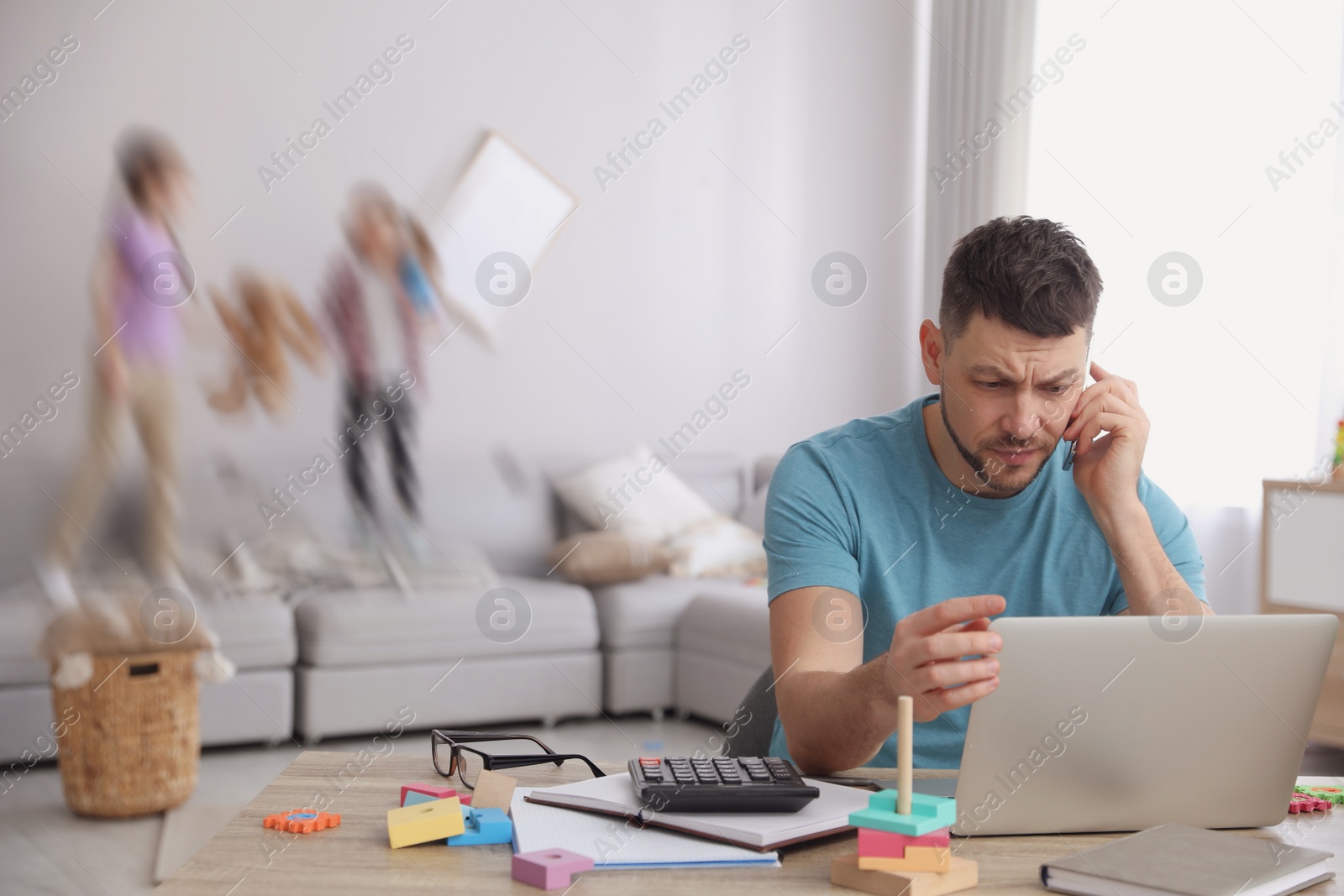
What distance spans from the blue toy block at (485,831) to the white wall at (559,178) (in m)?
2.84

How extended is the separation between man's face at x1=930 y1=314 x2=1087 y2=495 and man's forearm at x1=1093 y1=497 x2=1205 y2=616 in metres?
0.10

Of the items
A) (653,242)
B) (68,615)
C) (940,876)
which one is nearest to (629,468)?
(653,242)

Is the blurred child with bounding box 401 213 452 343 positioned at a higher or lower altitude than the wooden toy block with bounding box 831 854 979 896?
higher

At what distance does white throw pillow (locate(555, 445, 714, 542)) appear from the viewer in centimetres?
368

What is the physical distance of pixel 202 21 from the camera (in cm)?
338

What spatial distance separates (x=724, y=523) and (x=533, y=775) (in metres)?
2.85

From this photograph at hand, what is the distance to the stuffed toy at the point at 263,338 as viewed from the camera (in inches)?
136

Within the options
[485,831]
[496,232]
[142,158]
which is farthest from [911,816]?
[496,232]

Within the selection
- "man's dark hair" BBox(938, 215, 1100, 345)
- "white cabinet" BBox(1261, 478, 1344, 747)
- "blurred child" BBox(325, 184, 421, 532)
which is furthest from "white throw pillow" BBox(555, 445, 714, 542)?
"man's dark hair" BBox(938, 215, 1100, 345)

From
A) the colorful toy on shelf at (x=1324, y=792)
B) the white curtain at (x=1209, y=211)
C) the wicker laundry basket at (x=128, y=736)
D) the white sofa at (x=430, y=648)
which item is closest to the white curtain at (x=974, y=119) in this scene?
the white curtain at (x=1209, y=211)

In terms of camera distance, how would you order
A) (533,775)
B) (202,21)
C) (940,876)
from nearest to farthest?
(940,876)
(533,775)
(202,21)

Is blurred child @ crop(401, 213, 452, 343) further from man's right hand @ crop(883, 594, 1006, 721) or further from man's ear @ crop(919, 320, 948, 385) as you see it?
man's right hand @ crop(883, 594, 1006, 721)

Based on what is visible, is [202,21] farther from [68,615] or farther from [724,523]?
[724,523]

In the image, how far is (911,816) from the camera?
0.68 m
